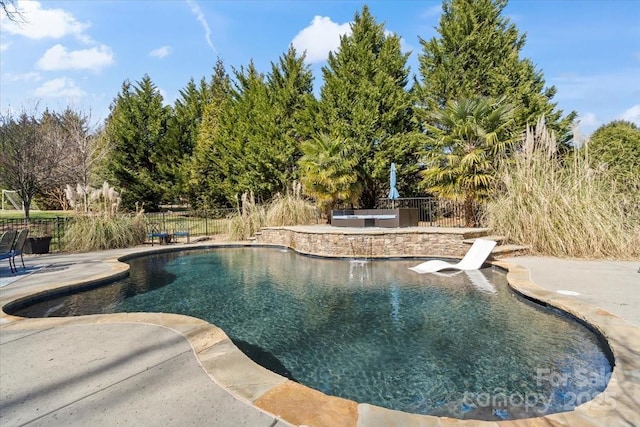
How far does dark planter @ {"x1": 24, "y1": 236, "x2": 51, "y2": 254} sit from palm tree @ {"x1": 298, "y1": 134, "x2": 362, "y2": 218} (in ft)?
30.4

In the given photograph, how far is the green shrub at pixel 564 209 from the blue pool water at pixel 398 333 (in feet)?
6.33

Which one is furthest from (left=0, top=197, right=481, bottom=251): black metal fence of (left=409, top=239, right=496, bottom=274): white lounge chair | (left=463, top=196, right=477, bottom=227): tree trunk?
(left=409, top=239, right=496, bottom=274): white lounge chair

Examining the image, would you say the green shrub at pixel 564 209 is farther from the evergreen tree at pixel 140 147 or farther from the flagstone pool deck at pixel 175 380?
the evergreen tree at pixel 140 147

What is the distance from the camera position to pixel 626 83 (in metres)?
12.0

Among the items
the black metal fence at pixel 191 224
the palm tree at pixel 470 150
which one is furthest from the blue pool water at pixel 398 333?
the black metal fence at pixel 191 224

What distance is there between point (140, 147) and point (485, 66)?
21381 mm

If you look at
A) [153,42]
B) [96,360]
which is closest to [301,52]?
[153,42]

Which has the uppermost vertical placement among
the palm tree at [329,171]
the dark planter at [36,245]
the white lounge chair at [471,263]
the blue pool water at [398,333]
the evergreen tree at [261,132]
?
the evergreen tree at [261,132]

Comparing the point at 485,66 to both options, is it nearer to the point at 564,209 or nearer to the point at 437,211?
the point at 437,211

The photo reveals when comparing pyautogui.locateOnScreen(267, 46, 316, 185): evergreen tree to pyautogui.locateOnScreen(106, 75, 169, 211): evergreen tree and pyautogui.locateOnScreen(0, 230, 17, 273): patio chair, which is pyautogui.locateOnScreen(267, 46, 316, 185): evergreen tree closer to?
pyautogui.locateOnScreen(106, 75, 169, 211): evergreen tree

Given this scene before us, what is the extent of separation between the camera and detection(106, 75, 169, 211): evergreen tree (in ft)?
72.5

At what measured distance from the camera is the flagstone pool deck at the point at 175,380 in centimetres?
194

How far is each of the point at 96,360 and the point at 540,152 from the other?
10.0 meters

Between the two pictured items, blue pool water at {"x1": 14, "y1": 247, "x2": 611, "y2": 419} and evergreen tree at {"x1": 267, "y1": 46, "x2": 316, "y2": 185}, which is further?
Result: evergreen tree at {"x1": 267, "y1": 46, "x2": 316, "y2": 185}
